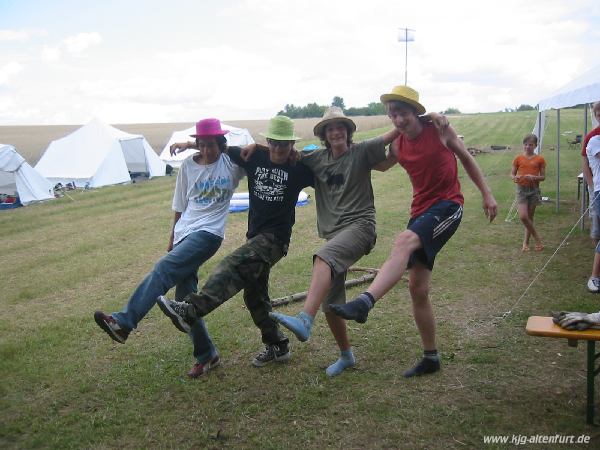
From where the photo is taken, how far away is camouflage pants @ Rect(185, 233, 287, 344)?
419 cm

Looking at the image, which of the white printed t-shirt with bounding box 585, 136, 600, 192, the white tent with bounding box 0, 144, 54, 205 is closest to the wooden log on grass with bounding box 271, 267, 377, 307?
the white printed t-shirt with bounding box 585, 136, 600, 192

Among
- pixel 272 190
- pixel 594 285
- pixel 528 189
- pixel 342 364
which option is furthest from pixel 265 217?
pixel 528 189

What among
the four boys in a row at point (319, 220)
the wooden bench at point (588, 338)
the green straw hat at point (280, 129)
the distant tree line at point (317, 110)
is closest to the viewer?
the wooden bench at point (588, 338)

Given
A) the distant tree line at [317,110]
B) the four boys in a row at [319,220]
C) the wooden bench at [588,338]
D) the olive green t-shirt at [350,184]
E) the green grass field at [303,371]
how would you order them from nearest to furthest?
the wooden bench at [588,338], the green grass field at [303,371], the four boys in a row at [319,220], the olive green t-shirt at [350,184], the distant tree line at [317,110]

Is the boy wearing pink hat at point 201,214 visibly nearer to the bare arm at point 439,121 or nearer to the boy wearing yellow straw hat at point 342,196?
the boy wearing yellow straw hat at point 342,196

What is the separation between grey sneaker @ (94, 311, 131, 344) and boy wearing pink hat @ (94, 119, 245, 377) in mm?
366

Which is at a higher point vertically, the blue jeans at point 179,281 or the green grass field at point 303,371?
the blue jeans at point 179,281

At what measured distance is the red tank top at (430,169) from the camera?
→ 419 cm

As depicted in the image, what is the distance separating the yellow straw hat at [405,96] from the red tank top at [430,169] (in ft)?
0.51

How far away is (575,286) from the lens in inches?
258

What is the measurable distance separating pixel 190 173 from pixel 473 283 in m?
3.85

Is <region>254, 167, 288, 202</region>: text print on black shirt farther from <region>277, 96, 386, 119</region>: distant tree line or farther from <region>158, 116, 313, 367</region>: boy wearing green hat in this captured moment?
<region>277, 96, 386, 119</region>: distant tree line

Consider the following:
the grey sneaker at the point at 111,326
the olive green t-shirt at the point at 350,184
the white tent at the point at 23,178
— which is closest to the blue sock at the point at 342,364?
the olive green t-shirt at the point at 350,184

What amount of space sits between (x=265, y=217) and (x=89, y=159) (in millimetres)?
18058
